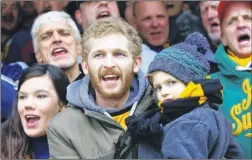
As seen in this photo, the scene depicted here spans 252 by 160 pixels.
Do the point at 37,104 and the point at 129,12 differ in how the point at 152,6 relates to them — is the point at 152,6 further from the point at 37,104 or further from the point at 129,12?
the point at 37,104

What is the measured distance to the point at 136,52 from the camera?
278cm

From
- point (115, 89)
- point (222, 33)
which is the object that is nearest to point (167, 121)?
point (115, 89)

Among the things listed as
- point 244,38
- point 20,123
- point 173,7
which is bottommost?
point 20,123

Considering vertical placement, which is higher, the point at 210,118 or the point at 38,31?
the point at 38,31

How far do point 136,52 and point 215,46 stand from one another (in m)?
0.81

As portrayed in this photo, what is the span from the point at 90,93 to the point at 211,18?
3.48 ft

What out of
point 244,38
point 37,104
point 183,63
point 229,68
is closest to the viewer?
point 183,63

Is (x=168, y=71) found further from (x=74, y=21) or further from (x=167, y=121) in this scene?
(x=74, y=21)

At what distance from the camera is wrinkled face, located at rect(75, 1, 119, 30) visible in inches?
138

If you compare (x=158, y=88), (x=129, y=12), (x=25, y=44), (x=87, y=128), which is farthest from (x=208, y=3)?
(x=87, y=128)

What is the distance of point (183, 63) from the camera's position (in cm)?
254

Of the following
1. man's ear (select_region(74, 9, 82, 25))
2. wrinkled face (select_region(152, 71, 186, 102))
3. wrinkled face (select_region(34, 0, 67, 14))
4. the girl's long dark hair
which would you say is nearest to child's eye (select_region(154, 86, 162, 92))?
wrinkled face (select_region(152, 71, 186, 102))

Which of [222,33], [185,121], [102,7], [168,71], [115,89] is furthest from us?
[102,7]

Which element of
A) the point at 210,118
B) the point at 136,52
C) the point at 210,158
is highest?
the point at 136,52
